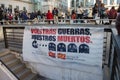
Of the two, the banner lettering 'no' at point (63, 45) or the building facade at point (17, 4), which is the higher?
the building facade at point (17, 4)

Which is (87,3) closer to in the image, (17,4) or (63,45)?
(17,4)

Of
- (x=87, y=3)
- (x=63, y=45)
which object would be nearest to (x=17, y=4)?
(x=87, y=3)

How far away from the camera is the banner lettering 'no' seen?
6.39 metres

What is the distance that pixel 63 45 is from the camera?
6.98 m

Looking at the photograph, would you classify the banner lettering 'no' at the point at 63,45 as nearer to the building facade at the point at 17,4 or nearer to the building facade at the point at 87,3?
the building facade at the point at 17,4

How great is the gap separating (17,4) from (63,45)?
25.7m

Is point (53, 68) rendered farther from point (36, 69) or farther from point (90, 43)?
point (90, 43)

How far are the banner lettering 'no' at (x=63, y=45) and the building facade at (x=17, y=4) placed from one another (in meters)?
18.6

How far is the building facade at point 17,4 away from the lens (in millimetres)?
26672

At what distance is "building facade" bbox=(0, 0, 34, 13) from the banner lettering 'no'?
18645 millimetres

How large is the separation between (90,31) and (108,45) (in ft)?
2.76

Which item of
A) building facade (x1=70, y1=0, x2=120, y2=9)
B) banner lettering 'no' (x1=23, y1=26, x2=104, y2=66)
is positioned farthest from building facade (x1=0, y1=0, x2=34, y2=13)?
banner lettering 'no' (x1=23, y1=26, x2=104, y2=66)

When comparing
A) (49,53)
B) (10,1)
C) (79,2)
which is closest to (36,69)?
(49,53)

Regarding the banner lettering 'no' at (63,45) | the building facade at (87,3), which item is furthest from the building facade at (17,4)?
the banner lettering 'no' at (63,45)
